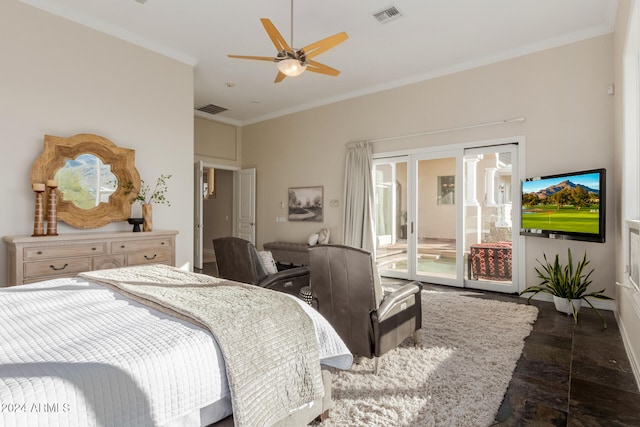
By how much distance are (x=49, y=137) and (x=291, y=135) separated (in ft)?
14.5

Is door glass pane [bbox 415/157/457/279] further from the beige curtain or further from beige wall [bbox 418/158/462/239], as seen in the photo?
the beige curtain

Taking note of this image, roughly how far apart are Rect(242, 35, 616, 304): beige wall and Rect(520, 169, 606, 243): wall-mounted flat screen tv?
35 centimetres

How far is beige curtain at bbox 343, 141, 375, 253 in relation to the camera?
19.9ft

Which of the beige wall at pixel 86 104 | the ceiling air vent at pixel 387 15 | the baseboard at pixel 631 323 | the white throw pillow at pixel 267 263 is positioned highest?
the ceiling air vent at pixel 387 15

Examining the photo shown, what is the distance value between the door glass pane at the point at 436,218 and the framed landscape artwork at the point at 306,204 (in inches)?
79.1

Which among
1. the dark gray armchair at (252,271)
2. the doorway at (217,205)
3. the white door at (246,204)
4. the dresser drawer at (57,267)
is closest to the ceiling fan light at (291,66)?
the dark gray armchair at (252,271)

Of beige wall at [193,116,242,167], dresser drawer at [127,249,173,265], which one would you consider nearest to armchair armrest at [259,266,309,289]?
dresser drawer at [127,249,173,265]

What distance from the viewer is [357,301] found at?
248 cm

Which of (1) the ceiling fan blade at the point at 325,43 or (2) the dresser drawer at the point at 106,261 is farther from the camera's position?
(2) the dresser drawer at the point at 106,261

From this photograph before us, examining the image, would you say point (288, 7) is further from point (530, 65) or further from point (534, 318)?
point (534, 318)

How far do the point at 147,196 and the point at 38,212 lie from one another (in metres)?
1.21

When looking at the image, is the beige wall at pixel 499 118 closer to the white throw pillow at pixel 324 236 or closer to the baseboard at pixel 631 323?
the white throw pillow at pixel 324 236

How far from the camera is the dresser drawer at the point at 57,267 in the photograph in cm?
316

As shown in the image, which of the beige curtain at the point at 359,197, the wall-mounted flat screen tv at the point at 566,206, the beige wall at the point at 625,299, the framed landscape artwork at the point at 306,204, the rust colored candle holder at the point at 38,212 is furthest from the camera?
the framed landscape artwork at the point at 306,204
